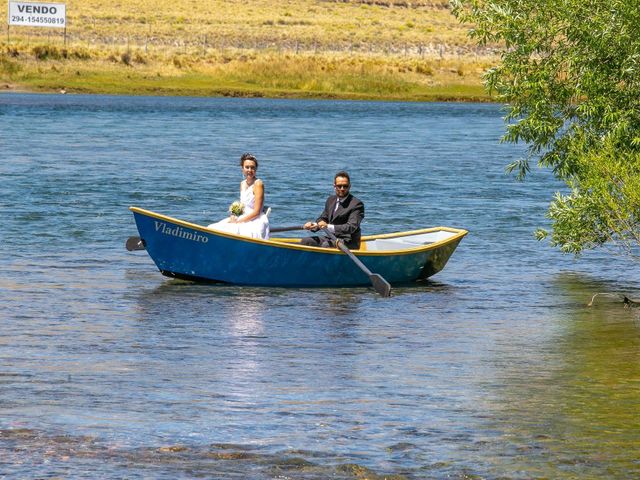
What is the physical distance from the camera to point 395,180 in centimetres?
4172

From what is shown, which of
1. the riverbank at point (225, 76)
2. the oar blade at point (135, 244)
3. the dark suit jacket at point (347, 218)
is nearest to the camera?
the dark suit jacket at point (347, 218)

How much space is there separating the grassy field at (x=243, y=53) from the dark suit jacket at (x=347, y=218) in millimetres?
67096

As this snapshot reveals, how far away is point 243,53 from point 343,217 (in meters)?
87.1

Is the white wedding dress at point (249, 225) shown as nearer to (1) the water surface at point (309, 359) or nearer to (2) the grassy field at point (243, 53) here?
(1) the water surface at point (309, 359)

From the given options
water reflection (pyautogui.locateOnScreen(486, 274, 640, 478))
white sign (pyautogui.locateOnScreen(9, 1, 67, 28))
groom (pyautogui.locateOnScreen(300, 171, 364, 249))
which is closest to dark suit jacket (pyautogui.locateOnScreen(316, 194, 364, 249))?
groom (pyautogui.locateOnScreen(300, 171, 364, 249))

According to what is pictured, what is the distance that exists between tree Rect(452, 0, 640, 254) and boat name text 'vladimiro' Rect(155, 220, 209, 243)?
4.79 m

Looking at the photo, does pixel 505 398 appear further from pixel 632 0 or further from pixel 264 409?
pixel 632 0

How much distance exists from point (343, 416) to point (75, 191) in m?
24.0

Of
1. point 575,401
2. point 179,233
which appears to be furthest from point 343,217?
point 575,401

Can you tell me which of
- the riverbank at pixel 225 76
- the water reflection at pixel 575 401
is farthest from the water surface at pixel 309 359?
the riverbank at pixel 225 76

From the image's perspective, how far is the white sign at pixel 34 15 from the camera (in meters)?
100

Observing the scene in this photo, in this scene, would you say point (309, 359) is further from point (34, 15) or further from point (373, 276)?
point (34, 15)

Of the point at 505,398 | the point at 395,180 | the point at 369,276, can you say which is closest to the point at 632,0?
the point at 369,276

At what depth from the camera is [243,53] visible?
10731cm
